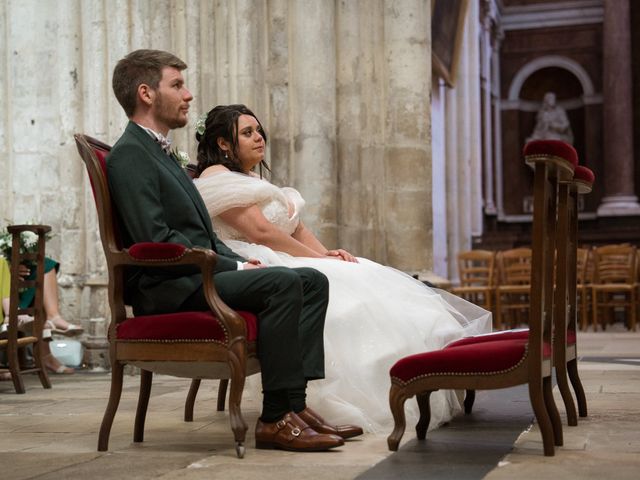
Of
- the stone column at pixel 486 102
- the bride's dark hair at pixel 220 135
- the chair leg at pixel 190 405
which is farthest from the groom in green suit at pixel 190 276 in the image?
the stone column at pixel 486 102

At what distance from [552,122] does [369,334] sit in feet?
64.3

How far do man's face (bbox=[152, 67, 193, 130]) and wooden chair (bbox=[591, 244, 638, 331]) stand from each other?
9.83m

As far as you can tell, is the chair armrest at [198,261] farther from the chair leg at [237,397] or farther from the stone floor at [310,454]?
the stone floor at [310,454]

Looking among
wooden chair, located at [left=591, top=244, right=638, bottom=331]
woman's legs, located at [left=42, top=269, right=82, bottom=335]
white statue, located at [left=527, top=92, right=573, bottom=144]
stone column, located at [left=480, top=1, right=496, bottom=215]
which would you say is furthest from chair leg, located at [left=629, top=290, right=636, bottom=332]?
white statue, located at [left=527, top=92, right=573, bottom=144]

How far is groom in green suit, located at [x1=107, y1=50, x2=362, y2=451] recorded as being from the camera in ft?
11.8

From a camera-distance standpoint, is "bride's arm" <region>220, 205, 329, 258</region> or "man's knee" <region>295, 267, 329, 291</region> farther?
"bride's arm" <region>220, 205, 329, 258</region>

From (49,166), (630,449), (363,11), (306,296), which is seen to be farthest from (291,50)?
(630,449)

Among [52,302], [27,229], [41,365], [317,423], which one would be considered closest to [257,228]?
[317,423]

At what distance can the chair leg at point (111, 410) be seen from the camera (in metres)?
3.73

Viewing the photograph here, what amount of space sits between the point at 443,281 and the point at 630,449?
5.32 m

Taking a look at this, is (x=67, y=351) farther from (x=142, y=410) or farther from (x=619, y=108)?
(x=619, y=108)

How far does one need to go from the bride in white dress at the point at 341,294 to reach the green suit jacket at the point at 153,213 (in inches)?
23.7

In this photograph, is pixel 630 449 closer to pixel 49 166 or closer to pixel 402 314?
pixel 402 314

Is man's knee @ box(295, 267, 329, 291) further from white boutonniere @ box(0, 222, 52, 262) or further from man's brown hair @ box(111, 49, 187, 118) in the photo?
→ white boutonniere @ box(0, 222, 52, 262)
